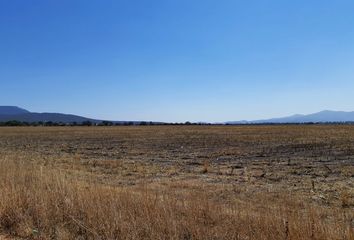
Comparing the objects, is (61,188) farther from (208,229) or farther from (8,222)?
(208,229)

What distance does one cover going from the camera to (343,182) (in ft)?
53.5

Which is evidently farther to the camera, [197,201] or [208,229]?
[197,201]

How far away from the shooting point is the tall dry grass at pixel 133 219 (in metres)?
6.88

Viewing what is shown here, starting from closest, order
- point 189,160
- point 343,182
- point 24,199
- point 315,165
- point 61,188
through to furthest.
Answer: point 24,199 → point 61,188 → point 343,182 → point 315,165 → point 189,160

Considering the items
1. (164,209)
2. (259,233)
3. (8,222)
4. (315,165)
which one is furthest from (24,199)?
(315,165)

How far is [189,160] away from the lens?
88.1ft

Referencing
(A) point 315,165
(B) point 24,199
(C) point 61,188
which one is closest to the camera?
(B) point 24,199

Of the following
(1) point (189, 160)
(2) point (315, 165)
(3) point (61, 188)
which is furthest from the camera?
(1) point (189, 160)

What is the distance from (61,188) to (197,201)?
3.07 meters

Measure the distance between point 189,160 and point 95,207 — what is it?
1883 centimetres

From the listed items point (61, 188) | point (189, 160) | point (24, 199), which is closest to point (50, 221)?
point (24, 199)

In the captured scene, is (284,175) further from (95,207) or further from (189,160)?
(95,207)

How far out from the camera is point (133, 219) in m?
7.50

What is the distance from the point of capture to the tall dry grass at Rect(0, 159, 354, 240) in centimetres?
688
